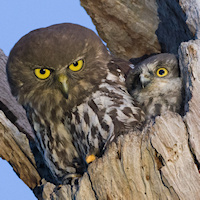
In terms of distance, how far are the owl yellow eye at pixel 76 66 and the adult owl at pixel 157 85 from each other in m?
0.57

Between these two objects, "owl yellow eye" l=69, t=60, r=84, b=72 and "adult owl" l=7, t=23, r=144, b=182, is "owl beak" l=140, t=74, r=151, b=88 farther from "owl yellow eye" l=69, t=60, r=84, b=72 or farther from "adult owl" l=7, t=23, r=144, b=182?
"owl yellow eye" l=69, t=60, r=84, b=72

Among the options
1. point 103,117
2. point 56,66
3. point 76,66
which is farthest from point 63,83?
point 103,117

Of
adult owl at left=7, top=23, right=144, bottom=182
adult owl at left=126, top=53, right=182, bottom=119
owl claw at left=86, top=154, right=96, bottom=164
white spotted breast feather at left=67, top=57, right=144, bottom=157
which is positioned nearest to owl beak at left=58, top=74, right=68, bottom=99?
adult owl at left=7, top=23, right=144, bottom=182

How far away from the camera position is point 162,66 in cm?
377

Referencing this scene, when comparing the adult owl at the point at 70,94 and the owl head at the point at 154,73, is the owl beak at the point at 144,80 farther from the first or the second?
the adult owl at the point at 70,94

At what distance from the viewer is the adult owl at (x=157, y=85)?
142 inches

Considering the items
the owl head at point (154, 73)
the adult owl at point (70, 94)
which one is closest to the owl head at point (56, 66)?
the adult owl at point (70, 94)

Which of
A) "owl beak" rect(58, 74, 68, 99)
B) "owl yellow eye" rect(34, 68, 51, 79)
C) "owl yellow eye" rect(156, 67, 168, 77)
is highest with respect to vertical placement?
"owl yellow eye" rect(34, 68, 51, 79)

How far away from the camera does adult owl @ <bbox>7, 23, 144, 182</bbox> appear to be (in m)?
3.39

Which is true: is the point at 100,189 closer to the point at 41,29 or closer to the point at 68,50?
the point at 68,50

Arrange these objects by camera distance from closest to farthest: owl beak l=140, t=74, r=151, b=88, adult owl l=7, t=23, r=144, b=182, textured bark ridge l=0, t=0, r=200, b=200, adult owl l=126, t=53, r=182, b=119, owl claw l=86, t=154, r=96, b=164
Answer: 1. textured bark ridge l=0, t=0, r=200, b=200
2. owl claw l=86, t=154, r=96, b=164
3. adult owl l=7, t=23, r=144, b=182
4. adult owl l=126, t=53, r=182, b=119
5. owl beak l=140, t=74, r=151, b=88

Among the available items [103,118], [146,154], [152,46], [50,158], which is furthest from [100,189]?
[152,46]

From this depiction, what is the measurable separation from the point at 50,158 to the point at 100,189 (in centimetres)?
112

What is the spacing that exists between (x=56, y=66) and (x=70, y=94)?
1.25 ft
